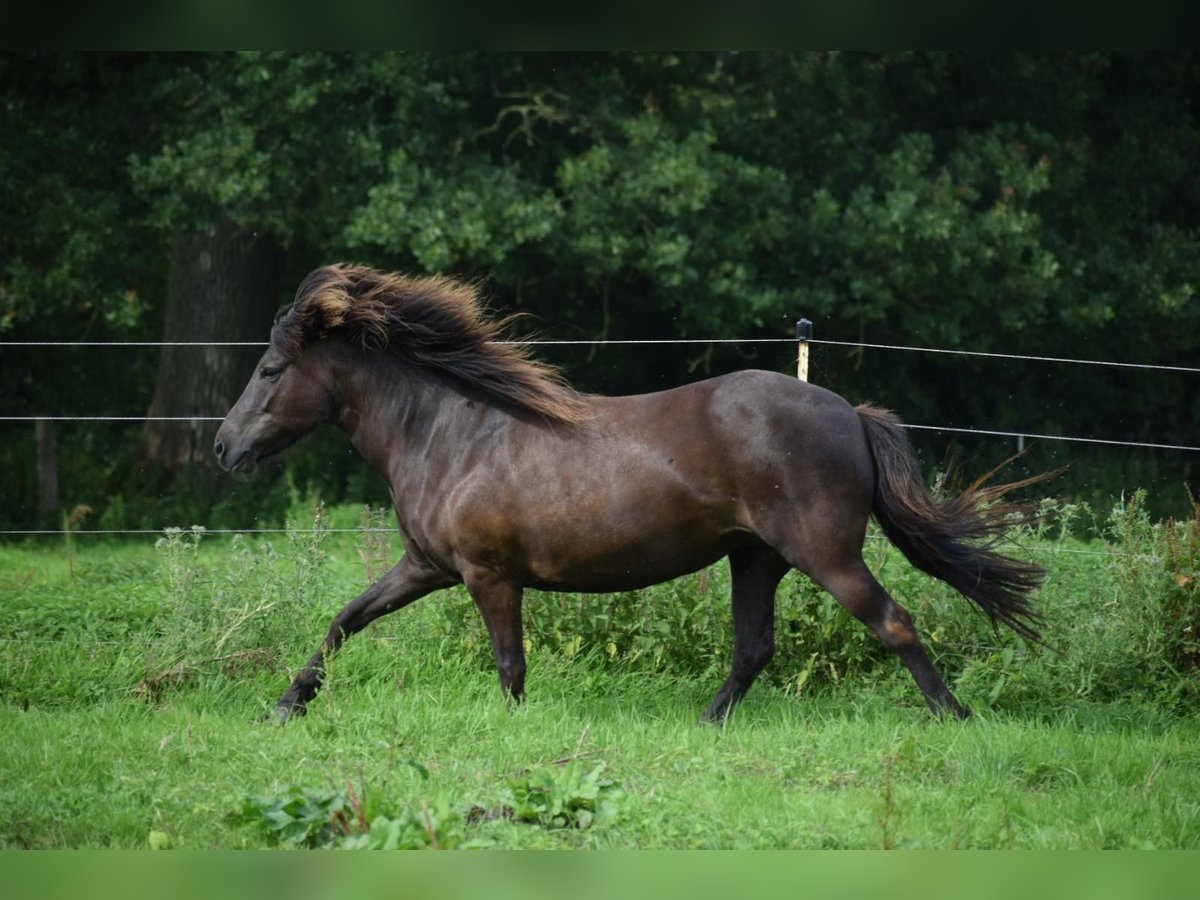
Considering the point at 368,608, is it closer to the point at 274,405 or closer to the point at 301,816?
the point at 274,405

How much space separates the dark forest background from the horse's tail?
24.3ft

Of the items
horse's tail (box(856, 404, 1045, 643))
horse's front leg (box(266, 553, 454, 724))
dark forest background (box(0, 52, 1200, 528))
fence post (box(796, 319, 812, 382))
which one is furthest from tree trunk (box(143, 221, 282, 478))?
horse's tail (box(856, 404, 1045, 643))

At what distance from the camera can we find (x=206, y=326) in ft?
51.1

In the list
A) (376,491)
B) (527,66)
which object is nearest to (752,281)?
(527,66)

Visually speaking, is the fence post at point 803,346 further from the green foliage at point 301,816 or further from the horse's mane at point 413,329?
the green foliage at point 301,816

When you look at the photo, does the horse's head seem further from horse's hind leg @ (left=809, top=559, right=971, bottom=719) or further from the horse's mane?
horse's hind leg @ (left=809, top=559, right=971, bottom=719)

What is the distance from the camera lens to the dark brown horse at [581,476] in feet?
20.5

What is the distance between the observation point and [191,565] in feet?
27.1

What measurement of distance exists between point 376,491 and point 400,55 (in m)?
4.82

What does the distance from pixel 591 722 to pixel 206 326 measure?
10476 mm

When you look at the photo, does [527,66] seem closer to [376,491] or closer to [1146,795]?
[376,491]

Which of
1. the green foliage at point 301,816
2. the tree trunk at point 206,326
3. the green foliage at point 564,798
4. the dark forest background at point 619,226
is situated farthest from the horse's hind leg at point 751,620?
the tree trunk at point 206,326

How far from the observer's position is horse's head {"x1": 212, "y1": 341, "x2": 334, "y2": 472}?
700cm

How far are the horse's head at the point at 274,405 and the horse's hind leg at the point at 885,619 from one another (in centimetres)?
271
